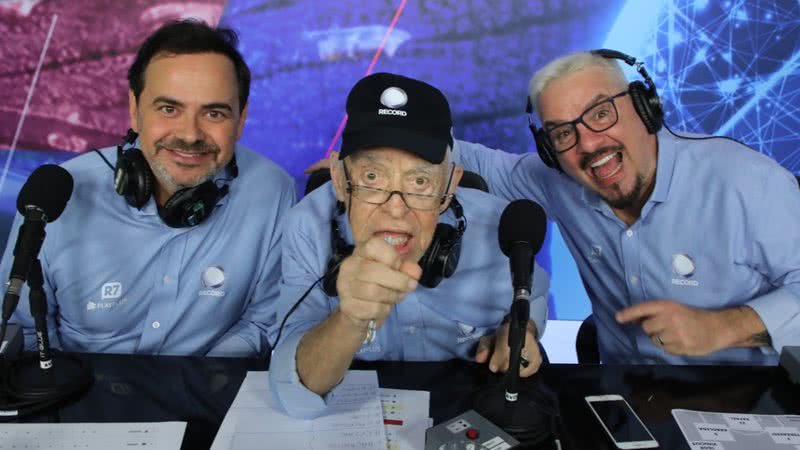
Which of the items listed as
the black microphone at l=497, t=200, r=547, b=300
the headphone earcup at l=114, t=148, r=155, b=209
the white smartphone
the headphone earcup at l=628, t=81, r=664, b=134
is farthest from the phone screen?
the headphone earcup at l=114, t=148, r=155, b=209

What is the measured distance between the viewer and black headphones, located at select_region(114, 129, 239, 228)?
6.31 ft

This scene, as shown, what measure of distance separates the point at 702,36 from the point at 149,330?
10.6ft

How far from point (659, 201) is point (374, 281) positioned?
1.25 metres

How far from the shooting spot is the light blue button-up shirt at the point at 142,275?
2041 mm

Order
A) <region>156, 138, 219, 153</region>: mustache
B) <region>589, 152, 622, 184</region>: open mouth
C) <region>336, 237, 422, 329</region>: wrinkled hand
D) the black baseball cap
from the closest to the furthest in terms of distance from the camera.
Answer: <region>336, 237, 422, 329</region>: wrinkled hand → the black baseball cap → <region>156, 138, 219, 153</region>: mustache → <region>589, 152, 622, 184</region>: open mouth

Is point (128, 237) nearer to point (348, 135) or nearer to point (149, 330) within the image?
point (149, 330)

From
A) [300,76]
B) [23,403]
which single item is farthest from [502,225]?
[300,76]

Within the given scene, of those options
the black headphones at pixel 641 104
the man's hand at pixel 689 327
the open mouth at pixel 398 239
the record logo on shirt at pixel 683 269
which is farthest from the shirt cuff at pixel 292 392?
the record logo on shirt at pixel 683 269

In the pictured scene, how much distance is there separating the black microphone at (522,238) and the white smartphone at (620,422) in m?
0.33

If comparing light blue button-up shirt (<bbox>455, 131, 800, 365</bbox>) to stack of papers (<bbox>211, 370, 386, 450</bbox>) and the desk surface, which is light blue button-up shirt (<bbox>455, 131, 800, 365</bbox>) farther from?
stack of papers (<bbox>211, 370, 386, 450</bbox>)

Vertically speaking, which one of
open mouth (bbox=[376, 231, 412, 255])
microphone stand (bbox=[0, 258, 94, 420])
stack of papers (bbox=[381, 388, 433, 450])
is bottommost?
stack of papers (bbox=[381, 388, 433, 450])

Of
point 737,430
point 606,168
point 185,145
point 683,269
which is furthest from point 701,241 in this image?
point 185,145

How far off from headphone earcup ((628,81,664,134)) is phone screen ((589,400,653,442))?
1.04 m

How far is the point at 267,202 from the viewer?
2.22 meters
